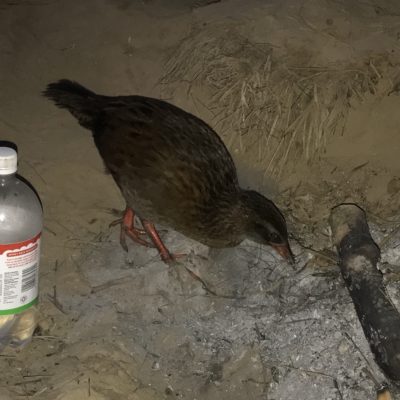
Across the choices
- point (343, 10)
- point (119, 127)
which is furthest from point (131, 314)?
point (343, 10)

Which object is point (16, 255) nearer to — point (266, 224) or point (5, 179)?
point (5, 179)

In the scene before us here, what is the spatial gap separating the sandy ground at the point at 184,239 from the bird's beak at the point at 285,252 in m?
0.12

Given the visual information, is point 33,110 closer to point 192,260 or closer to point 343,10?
point 192,260

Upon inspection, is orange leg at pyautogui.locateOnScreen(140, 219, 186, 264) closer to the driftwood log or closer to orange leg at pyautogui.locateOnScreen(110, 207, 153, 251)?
orange leg at pyautogui.locateOnScreen(110, 207, 153, 251)

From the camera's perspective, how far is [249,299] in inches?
133

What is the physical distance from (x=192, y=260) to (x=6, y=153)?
1342mm

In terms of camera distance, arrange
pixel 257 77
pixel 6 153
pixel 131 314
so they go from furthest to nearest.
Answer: pixel 257 77 → pixel 131 314 → pixel 6 153

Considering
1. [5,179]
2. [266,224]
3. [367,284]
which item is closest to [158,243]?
[266,224]

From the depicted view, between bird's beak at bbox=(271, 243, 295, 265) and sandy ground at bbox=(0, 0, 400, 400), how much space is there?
0.40 feet

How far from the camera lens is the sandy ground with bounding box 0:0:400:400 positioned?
3.02 metres

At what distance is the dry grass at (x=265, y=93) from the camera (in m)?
3.76

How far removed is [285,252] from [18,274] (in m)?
1.32

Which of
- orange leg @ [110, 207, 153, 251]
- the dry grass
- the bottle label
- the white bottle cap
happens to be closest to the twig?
the bottle label

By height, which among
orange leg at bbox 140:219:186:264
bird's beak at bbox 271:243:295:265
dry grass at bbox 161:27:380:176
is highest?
dry grass at bbox 161:27:380:176
